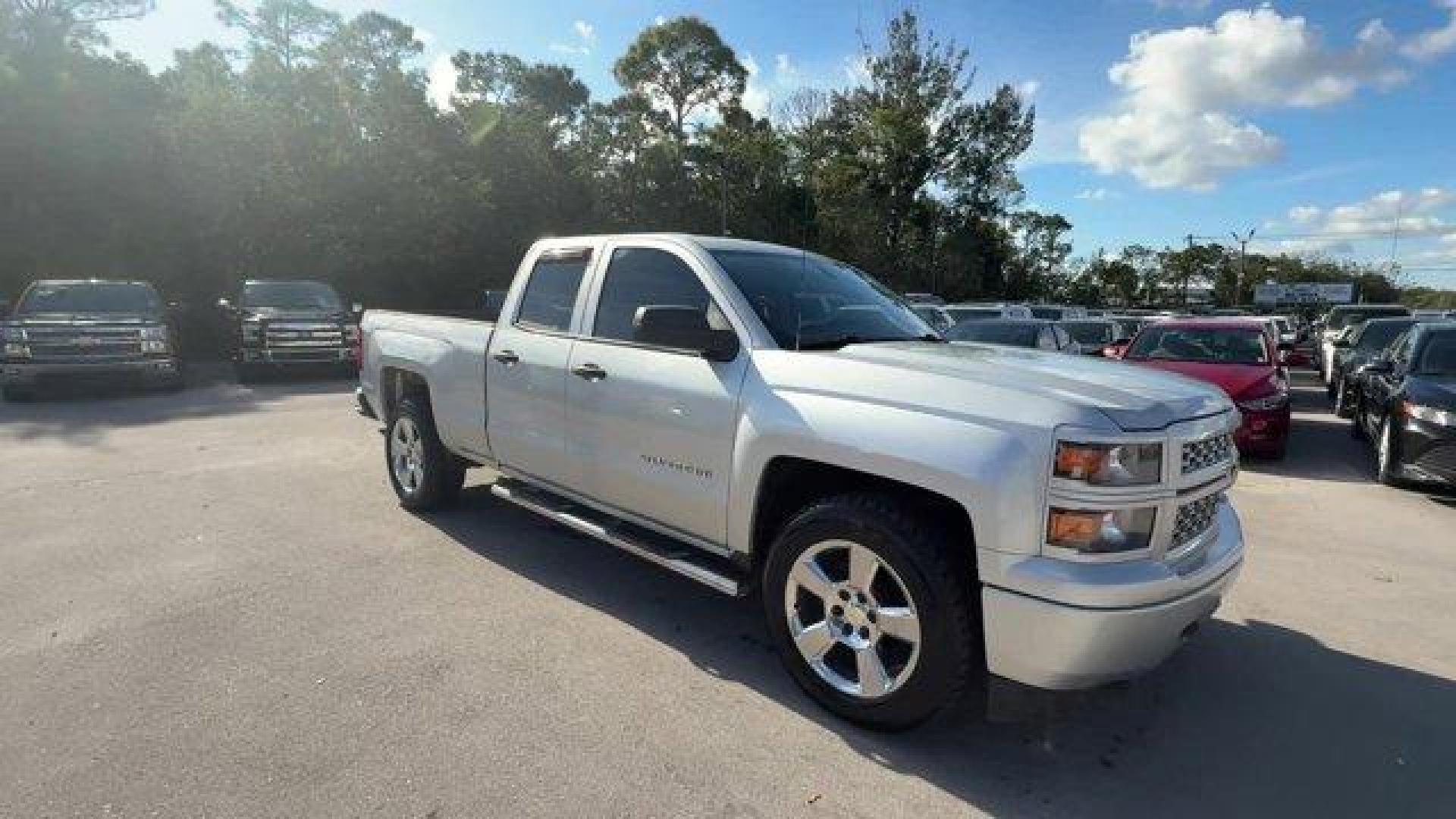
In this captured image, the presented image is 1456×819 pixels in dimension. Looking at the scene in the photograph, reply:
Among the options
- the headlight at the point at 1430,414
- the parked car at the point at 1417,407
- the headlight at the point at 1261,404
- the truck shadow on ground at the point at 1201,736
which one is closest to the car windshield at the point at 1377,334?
the parked car at the point at 1417,407

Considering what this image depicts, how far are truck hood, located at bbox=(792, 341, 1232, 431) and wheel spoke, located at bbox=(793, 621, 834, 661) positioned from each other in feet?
3.20

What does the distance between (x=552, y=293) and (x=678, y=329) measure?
168cm

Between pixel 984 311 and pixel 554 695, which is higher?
pixel 984 311

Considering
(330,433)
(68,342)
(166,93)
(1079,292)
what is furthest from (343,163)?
(1079,292)

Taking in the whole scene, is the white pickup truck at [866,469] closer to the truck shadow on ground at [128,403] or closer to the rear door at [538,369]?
the rear door at [538,369]

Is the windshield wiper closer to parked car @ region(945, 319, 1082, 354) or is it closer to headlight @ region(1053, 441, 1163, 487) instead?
headlight @ region(1053, 441, 1163, 487)

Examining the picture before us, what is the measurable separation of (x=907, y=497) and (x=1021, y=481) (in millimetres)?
524

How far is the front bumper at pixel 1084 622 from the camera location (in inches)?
110

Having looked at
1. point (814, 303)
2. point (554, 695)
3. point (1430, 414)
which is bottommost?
point (554, 695)

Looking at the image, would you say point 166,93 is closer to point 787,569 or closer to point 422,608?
point 422,608

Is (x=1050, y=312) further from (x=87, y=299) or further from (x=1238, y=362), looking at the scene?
(x=87, y=299)

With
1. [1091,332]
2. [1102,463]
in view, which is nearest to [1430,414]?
[1102,463]

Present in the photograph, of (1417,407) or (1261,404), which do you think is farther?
(1261,404)

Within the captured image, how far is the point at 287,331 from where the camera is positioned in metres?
14.6
